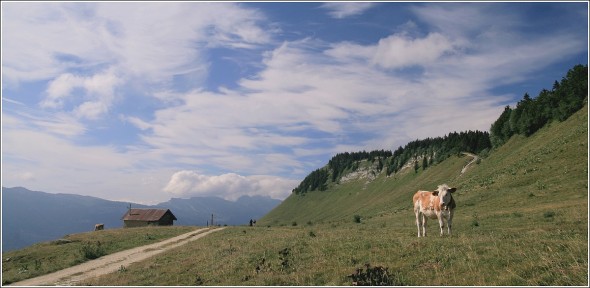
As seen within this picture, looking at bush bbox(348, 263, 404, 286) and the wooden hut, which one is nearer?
bush bbox(348, 263, 404, 286)

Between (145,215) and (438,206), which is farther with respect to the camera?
(145,215)

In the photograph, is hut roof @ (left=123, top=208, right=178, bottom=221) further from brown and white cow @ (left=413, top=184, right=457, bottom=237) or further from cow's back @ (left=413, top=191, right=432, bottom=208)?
brown and white cow @ (left=413, top=184, right=457, bottom=237)

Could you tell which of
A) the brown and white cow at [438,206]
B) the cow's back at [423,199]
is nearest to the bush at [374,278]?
the brown and white cow at [438,206]

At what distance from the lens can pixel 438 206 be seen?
69.9ft

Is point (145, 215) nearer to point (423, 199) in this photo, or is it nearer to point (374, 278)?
point (423, 199)

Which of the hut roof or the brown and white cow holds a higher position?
the brown and white cow

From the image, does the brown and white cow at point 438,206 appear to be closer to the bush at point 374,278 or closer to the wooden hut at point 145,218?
the bush at point 374,278

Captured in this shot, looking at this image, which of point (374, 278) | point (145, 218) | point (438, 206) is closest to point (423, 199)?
point (438, 206)

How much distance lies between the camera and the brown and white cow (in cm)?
2088

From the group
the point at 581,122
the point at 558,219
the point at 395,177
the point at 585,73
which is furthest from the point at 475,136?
the point at 558,219

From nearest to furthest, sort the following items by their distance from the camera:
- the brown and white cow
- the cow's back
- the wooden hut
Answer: the brown and white cow → the cow's back → the wooden hut

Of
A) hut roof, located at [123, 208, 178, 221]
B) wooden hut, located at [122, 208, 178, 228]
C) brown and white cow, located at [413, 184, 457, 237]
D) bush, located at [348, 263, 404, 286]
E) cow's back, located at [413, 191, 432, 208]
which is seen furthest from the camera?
hut roof, located at [123, 208, 178, 221]

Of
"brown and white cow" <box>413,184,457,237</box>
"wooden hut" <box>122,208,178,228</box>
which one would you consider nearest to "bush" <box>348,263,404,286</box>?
"brown and white cow" <box>413,184,457,237</box>

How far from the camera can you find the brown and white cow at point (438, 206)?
68.5 ft
